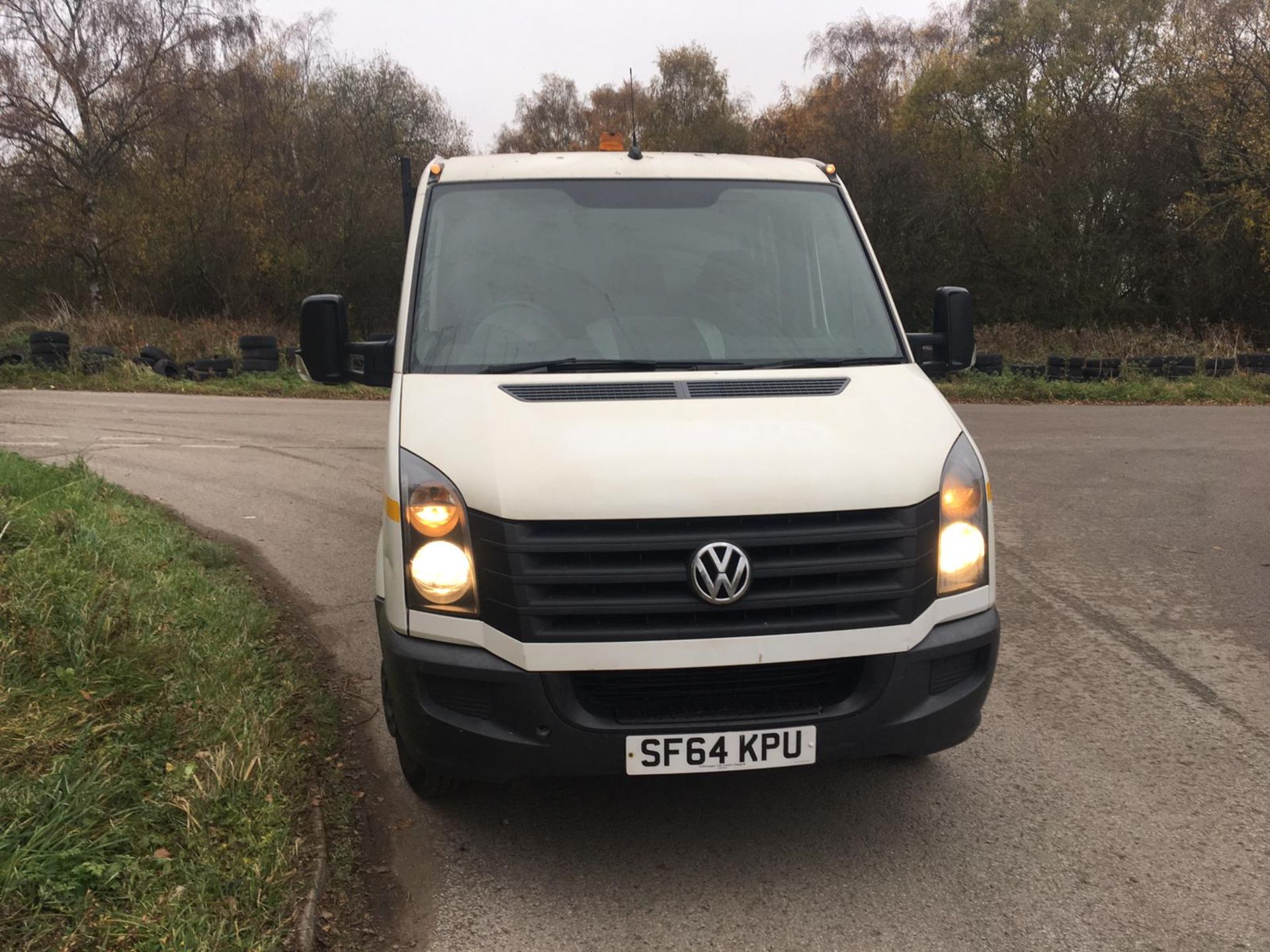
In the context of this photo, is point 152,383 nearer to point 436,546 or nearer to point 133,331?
point 133,331

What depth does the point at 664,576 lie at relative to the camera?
10.3 feet

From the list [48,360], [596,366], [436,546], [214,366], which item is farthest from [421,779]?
[48,360]

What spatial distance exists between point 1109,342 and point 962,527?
75.0 ft

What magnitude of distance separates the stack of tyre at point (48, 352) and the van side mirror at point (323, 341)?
17890mm

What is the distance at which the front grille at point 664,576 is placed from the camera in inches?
123

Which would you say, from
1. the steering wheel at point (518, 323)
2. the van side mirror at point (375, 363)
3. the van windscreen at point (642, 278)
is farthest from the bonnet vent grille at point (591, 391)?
the van side mirror at point (375, 363)

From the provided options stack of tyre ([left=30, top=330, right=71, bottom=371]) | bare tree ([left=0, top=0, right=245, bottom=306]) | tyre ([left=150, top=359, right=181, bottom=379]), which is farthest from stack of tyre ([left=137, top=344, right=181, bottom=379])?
bare tree ([left=0, top=0, right=245, bottom=306])

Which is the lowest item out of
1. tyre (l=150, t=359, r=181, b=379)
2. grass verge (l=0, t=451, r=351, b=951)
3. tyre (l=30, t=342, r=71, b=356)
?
grass verge (l=0, t=451, r=351, b=951)

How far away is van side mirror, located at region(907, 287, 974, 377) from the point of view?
15.5 feet

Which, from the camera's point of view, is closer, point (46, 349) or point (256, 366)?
point (46, 349)

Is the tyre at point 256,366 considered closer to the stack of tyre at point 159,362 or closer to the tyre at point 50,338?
the stack of tyre at point 159,362

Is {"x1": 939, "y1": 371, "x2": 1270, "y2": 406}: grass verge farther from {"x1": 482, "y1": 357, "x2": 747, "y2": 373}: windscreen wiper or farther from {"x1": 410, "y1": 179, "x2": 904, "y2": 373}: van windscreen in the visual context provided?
{"x1": 482, "y1": 357, "x2": 747, "y2": 373}: windscreen wiper

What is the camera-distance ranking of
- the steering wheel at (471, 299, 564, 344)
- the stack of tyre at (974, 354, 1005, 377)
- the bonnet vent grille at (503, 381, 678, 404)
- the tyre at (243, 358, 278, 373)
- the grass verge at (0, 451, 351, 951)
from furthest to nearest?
the tyre at (243, 358, 278, 373) → the stack of tyre at (974, 354, 1005, 377) → the steering wheel at (471, 299, 564, 344) → the bonnet vent grille at (503, 381, 678, 404) → the grass verge at (0, 451, 351, 951)

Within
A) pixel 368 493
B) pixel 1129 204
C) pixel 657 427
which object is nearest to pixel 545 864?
pixel 657 427
